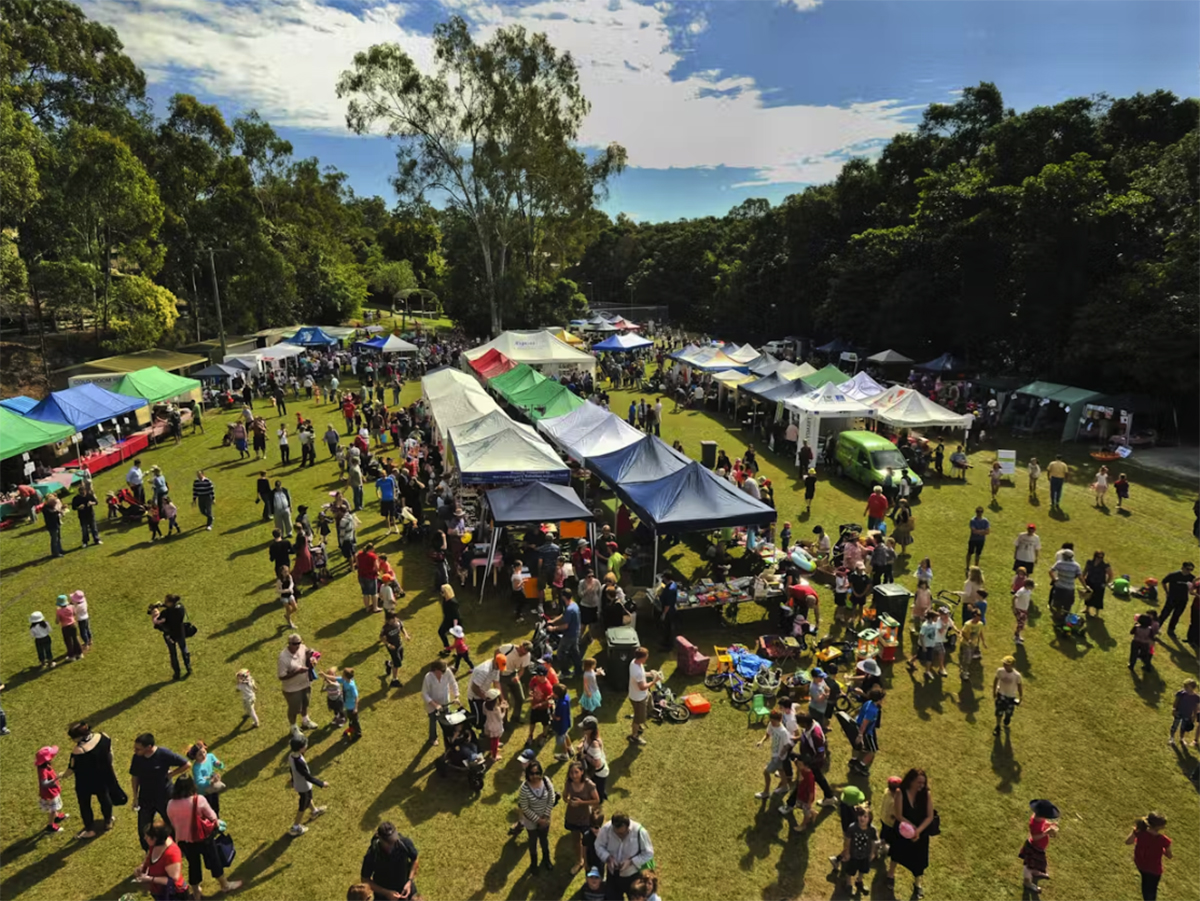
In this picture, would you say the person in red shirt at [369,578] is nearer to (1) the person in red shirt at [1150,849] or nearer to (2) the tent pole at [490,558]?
(2) the tent pole at [490,558]

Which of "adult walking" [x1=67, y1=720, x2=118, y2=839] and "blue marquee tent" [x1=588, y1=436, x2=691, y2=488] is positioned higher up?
"blue marquee tent" [x1=588, y1=436, x2=691, y2=488]

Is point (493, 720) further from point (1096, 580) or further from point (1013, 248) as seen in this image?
point (1013, 248)

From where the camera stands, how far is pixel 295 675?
26.1ft

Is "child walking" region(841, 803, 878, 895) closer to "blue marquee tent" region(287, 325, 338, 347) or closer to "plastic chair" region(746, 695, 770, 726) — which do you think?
"plastic chair" region(746, 695, 770, 726)

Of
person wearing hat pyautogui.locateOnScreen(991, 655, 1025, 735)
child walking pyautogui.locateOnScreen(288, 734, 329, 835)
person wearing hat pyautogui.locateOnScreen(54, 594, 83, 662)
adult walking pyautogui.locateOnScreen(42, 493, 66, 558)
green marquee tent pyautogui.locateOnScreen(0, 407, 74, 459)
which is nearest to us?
child walking pyautogui.locateOnScreen(288, 734, 329, 835)

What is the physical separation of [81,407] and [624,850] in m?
21.2

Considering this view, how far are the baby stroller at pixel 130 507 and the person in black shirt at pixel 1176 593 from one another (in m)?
20.6

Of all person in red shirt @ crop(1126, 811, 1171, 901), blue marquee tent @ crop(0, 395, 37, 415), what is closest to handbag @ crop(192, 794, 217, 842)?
person in red shirt @ crop(1126, 811, 1171, 901)

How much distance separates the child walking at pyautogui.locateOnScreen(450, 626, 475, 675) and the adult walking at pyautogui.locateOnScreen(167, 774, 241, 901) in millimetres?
3656

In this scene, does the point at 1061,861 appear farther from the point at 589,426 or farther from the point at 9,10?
the point at 9,10

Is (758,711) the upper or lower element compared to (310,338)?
lower

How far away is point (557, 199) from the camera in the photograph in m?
45.8

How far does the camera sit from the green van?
17.7 metres

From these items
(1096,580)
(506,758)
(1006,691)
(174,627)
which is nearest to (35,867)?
(174,627)
